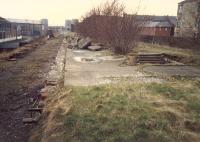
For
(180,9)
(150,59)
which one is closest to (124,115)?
(150,59)

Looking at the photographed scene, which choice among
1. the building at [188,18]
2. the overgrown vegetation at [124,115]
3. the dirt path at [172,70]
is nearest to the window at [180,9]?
the building at [188,18]

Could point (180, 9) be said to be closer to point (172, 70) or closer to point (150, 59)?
point (150, 59)

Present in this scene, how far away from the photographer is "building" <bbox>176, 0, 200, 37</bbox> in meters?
34.4

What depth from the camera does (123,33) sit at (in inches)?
699

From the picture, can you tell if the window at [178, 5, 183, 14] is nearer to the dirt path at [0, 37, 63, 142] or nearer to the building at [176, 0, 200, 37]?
the building at [176, 0, 200, 37]

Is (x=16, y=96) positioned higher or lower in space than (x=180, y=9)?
lower

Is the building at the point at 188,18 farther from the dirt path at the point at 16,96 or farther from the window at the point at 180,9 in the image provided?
the dirt path at the point at 16,96

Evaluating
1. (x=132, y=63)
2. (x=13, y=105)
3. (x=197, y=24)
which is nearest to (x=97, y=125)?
(x=13, y=105)

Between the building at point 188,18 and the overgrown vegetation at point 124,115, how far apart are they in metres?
27.4

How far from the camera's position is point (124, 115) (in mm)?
5953

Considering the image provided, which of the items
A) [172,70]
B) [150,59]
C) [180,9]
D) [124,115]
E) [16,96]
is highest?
[180,9]

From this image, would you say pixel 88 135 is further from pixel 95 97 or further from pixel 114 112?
pixel 95 97

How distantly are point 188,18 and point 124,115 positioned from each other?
34.7 metres

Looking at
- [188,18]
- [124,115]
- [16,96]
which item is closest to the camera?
[124,115]
